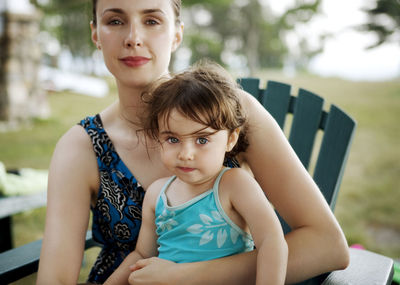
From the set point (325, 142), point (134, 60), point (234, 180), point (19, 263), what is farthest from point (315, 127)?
point (19, 263)

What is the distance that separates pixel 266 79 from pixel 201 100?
156cm

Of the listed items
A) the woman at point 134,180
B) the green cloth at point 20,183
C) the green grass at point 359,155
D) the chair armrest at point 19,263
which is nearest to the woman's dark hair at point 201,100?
the woman at point 134,180

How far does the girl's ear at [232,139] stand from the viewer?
3.89 ft

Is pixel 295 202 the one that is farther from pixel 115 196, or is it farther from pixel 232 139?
pixel 115 196

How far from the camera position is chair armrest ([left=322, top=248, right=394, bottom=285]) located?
1.14 metres

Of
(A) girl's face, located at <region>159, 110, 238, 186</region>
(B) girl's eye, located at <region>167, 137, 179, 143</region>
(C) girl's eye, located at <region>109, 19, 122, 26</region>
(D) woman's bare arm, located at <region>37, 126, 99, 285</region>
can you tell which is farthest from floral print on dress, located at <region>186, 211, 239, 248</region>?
(C) girl's eye, located at <region>109, 19, 122, 26</region>

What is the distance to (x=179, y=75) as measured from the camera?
4.03 ft

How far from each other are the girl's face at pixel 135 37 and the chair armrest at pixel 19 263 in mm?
710

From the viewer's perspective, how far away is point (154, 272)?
3.74 feet

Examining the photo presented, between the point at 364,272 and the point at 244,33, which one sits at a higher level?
the point at 244,33

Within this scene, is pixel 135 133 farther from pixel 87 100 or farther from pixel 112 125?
pixel 87 100

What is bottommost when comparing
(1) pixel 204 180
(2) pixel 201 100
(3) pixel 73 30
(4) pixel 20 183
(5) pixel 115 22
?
(4) pixel 20 183

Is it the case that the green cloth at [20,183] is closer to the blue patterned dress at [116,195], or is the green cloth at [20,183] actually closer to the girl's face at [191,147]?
the blue patterned dress at [116,195]

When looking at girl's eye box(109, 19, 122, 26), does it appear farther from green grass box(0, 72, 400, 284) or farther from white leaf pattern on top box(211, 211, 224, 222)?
green grass box(0, 72, 400, 284)
